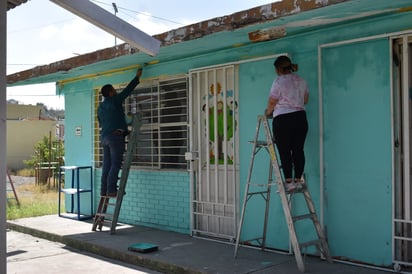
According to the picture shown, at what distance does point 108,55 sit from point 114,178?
1987 millimetres

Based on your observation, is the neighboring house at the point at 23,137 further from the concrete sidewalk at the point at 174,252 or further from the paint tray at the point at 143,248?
the paint tray at the point at 143,248

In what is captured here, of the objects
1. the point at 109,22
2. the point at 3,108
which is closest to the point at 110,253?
the point at 109,22

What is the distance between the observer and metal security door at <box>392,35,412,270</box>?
4742 millimetres

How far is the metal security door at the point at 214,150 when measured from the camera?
6.50 metres

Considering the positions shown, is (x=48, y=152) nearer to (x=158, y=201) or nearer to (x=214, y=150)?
(x=158, y=201)

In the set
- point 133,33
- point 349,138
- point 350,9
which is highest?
point 350,9

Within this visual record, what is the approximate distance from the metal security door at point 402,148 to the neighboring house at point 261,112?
10 millimetres

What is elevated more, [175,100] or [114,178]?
[175,100]

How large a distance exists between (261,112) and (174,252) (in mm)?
2152

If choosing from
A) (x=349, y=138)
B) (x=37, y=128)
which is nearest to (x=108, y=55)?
(x=349, y=138)

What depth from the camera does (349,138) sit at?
5.20 metres

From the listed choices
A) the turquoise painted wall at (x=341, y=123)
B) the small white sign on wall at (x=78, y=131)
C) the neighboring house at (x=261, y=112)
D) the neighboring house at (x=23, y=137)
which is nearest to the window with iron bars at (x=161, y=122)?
the neighboring house at (x=261, y=112)

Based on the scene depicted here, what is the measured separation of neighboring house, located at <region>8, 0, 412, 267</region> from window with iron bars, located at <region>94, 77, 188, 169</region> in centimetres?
2

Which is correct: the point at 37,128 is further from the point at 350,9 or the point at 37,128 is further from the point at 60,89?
the point at 350,9
